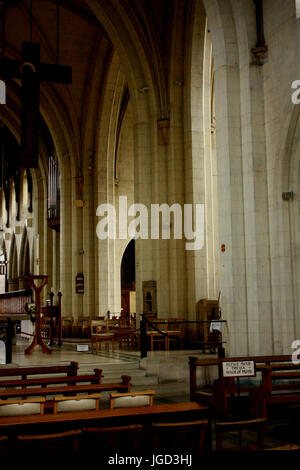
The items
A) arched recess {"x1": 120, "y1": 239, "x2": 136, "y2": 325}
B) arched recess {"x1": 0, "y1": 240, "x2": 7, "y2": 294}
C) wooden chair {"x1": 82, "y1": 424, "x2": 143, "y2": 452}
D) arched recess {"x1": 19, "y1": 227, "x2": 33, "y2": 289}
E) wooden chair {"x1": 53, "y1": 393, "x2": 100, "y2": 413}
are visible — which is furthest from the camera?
arched recess {"x1": 0, "y1": 240, "x2": 7, "y2": 294}

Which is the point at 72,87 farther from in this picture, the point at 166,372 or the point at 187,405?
the point at 187,405

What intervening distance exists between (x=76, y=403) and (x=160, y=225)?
33.7 ft

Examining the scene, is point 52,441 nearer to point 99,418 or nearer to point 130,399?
point 99,418

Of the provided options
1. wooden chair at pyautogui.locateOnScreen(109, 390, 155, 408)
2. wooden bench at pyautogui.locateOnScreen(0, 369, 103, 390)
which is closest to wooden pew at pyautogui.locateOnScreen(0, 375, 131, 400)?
wooden bench at pyautogui.locateOnScreen(0, 369, 103, 390)

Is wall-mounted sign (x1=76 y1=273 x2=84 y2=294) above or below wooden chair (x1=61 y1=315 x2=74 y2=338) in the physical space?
above

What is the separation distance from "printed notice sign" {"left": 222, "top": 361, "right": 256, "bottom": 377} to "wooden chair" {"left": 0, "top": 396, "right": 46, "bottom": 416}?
233 centimetres

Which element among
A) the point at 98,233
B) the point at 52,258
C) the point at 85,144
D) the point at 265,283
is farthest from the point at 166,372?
the point at 52,258

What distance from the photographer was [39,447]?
14.3ft

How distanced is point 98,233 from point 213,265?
747 centimetres

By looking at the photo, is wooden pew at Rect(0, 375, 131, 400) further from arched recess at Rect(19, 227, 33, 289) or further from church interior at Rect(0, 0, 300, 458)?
arched recess at Rect(19, 227, 33, 289)

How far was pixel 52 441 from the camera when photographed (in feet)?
14.1

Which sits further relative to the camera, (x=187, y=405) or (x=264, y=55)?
(x=264, y=55)

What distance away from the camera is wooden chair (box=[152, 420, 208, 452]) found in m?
4.67

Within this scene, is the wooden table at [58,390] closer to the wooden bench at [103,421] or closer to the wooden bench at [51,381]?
the wooden bench at [51,381]
